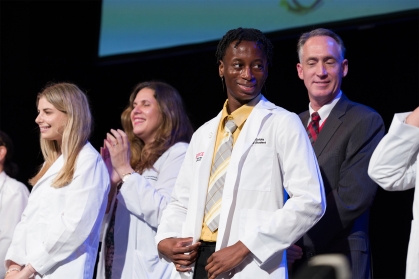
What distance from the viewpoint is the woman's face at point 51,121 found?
3674 mm

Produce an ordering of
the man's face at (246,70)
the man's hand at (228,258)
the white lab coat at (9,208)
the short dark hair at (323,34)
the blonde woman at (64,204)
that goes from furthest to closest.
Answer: the white lab coat at (9,208) < the short dark hair at (323,34) < the blonde woman at (64,204) < the man's face at (246,70) < the man's hand at (228,258)

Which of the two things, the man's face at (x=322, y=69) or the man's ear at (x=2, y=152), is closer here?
the man's face at (x=322, y=69)

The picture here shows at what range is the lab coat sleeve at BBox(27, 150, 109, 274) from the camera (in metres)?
3.29

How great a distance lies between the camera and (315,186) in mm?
2535

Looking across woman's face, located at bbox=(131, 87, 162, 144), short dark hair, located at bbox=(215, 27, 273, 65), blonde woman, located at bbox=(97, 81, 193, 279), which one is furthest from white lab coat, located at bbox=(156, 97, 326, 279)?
woman's face, located at bbox=(131, 87, 162, 144)

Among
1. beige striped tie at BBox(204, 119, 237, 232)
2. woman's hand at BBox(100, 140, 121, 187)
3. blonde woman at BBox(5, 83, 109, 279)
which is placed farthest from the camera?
woman's hand at BBox(100, 140, 121, 187)

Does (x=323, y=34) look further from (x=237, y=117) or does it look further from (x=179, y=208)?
(x=179, y=208)

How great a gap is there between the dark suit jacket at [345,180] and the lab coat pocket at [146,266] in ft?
3.38

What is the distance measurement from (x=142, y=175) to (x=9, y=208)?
1.09 meters

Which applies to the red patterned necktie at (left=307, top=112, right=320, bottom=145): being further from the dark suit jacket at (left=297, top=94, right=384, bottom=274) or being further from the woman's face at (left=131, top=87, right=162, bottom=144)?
the woman's face at (left=131, top=87, right=162, bottom=144)

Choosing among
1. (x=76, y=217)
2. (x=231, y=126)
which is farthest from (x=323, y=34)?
(x=76, y=217)

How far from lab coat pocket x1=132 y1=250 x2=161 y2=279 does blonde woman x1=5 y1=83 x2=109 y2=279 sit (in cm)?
33

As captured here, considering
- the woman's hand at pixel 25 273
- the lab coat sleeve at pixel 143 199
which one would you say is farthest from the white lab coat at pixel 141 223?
the woman's hand at pixel 25 273

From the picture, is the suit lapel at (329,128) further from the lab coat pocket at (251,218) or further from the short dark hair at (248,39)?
the lab coat pocket at (251,218)
